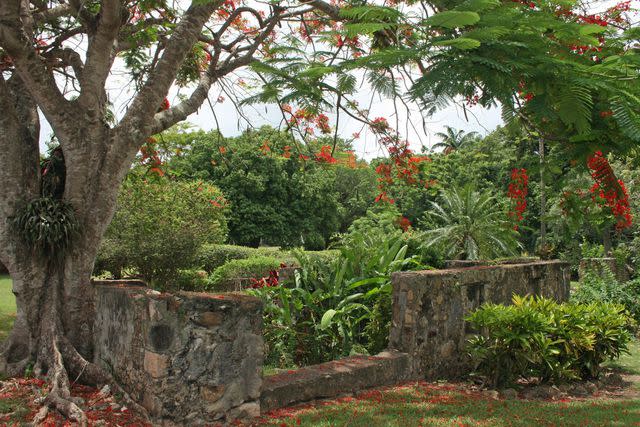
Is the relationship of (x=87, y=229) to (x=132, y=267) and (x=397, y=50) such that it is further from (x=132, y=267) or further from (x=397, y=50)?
(x=132, y=267)

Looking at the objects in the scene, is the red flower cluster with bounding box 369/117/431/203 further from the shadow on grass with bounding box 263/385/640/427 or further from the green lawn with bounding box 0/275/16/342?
the green lawn with bounding box 0/275/16/342

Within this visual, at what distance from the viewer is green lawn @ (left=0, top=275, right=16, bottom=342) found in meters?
9.44

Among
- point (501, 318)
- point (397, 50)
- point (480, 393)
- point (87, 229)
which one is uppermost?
point (397, 50)

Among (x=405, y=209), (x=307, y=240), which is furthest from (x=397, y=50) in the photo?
(x=405, y=209)

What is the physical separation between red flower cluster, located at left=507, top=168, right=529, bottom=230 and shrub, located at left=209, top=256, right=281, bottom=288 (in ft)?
24.8

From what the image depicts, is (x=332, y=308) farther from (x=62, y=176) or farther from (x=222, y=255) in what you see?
(x=222, y=255)

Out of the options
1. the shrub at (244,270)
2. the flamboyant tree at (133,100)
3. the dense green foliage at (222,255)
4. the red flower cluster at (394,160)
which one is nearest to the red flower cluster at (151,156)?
the flamboyant tree at (133,100)

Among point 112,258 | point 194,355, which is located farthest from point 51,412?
point 112,258

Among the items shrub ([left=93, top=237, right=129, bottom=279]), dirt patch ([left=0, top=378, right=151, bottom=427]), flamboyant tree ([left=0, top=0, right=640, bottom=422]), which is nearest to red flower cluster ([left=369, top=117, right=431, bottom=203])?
flamboyant tree ([left=0, top=0, right=640, bottom=422])

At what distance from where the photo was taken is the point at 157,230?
14.2 metres

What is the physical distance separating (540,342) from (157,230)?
10.3m

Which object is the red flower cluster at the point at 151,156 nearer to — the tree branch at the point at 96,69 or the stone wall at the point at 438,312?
the tree branch at the point at 96,69

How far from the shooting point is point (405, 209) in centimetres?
3353

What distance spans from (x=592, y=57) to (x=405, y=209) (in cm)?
2890
